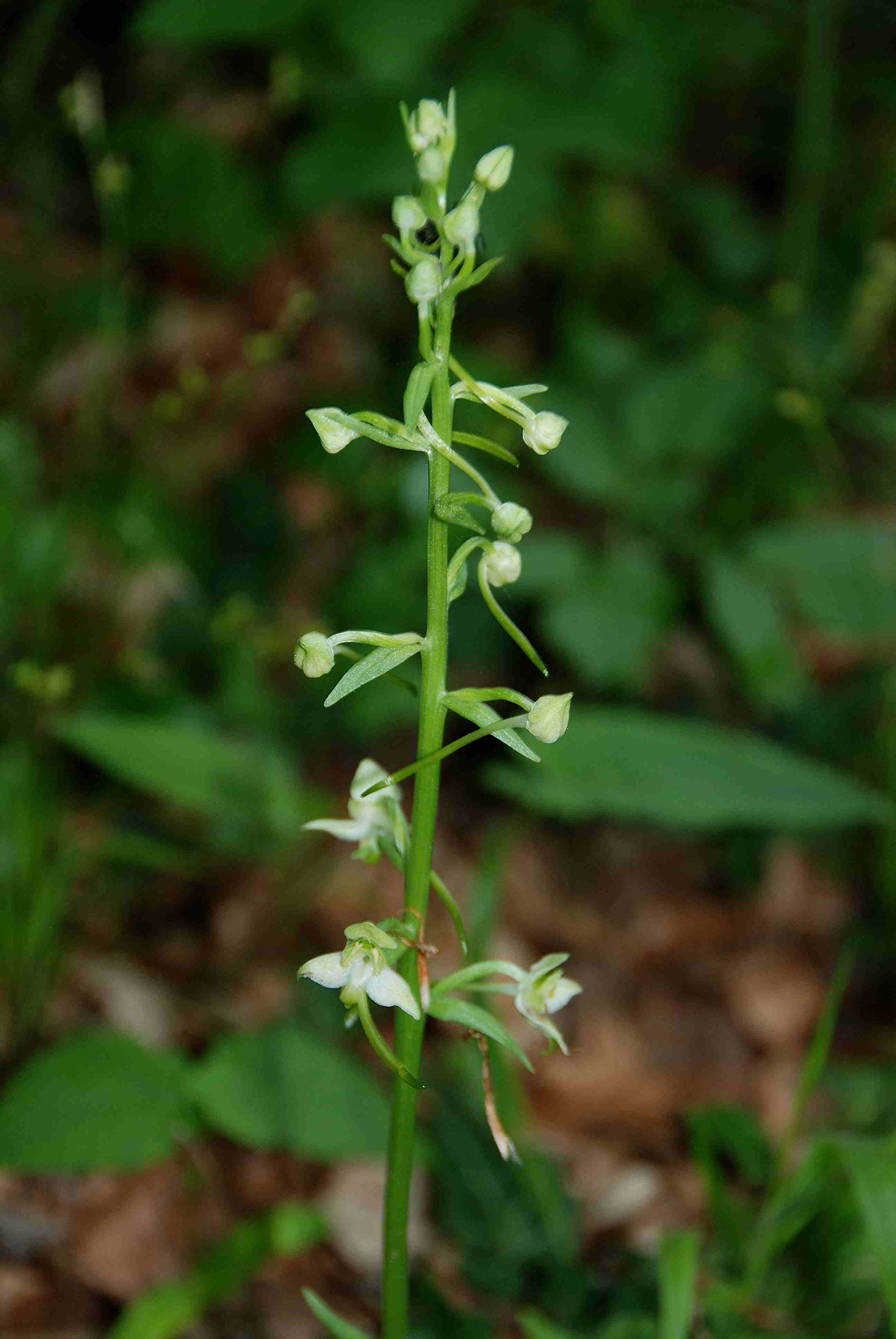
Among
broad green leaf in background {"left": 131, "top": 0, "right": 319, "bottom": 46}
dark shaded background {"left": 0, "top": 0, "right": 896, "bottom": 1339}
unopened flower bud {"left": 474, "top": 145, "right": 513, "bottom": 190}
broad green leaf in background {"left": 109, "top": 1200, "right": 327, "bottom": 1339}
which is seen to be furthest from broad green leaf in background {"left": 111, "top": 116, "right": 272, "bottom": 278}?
broad green leaf in background {"left": 109, "top": 1200, "right": 327, "bottom": 1339}

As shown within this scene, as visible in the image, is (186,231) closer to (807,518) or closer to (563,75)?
(563,75)

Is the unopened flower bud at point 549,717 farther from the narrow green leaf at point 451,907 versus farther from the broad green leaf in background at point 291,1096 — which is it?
the broad green leaf in background at point 291,1096

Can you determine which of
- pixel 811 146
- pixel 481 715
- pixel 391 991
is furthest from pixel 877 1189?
pixel 811 146

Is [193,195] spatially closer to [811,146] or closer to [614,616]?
[811,146]

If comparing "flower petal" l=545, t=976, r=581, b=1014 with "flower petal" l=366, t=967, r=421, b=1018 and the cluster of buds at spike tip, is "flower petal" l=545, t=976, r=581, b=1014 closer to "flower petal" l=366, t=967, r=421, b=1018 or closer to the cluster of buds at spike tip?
"flower petal" l=366, t=967, r=421, b=1018

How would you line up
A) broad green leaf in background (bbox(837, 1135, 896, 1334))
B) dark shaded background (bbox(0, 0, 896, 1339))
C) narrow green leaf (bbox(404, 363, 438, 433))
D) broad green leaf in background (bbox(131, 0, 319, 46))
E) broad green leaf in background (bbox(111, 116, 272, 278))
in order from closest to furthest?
1. narrow green leaf (bbox(404, 363, 438, 433))
2. broad green leaf in background (bbox(837, 1135, 896, 1334))
3. dark shaded background (bbox(0, 0, 896, 1339))
4. broad green leaf in background (bbox(131, 0, 319, 46))
5. broad green leaf in background (bbox(111, 116, 272, 278))

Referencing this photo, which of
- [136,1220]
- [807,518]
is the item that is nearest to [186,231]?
[807,518]
